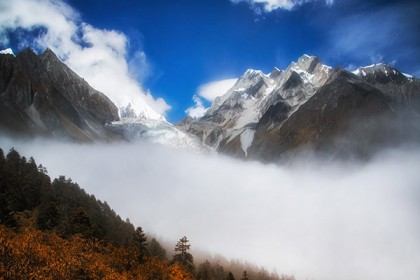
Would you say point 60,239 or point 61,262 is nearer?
point 61,262

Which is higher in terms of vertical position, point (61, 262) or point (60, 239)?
point (60, 239)

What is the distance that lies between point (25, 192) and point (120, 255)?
2012 inches

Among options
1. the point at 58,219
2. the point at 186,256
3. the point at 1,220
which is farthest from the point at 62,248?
the point at 186,256

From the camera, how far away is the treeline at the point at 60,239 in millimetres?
65562

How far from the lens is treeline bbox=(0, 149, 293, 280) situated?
65.6 meters

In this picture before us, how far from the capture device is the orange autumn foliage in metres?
61.1

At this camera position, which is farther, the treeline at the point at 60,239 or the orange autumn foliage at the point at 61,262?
the treeline at the point at 60,239

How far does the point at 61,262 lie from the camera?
68.9 meters

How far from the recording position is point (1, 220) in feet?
331

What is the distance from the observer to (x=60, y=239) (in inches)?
3546

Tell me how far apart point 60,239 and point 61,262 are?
74.1 feet

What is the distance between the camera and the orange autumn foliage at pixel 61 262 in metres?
61.1

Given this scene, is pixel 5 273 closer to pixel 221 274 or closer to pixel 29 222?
pixel 29 222

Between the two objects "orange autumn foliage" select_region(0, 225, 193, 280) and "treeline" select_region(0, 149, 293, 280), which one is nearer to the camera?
"orange autumn foliage" select_region(0, 225, 193, 280)
